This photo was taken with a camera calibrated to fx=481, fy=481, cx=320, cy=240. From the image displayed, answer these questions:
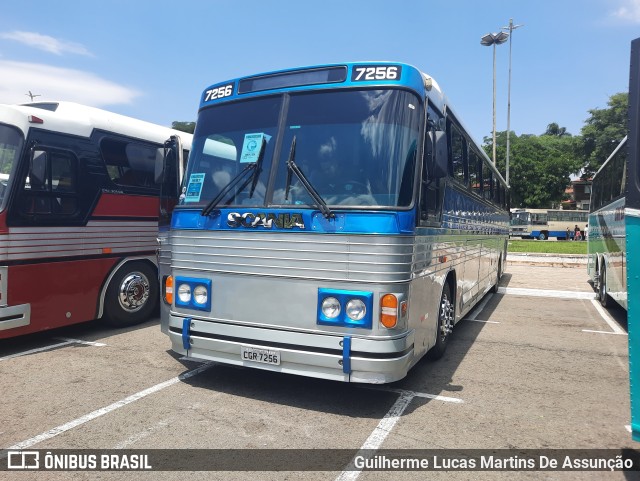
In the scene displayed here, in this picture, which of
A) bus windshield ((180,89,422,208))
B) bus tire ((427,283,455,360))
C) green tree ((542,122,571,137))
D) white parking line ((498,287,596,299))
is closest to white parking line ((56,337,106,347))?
bus windshield ((180,89,422,208))

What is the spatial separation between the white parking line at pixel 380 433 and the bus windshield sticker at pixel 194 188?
9.58 feet

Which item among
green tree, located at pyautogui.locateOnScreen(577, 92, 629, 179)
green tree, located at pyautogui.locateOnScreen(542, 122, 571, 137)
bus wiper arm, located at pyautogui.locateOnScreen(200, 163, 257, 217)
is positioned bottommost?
bus wiper arm, located at pyautogui.locateOnScreen(200, 163, 257, 217)

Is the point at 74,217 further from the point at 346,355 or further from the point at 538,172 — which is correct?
the point at 538,172

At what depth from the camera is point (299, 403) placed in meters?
4.75

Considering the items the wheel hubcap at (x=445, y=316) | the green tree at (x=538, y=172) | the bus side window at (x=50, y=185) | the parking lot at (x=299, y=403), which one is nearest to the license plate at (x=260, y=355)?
the parking lot at (x=299, y=403)

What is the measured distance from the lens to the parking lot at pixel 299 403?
393 cm

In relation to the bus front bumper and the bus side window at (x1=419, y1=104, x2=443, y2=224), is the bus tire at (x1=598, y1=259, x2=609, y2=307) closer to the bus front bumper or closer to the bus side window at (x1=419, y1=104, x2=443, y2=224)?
the bus side window at (x1=419, y1=104, x2=443, y2=224)

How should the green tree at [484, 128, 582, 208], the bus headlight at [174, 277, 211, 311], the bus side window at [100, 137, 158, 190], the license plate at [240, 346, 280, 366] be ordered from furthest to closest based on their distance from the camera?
the green tree at [484, 128, 582, 208], the bus side window at [100, 137, 158, 190], the bus headlight at [174, 277, 211, 311], the license plate at [240, 346, 280, 366]

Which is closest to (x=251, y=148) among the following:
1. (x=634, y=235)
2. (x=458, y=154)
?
(x=458, y=154)

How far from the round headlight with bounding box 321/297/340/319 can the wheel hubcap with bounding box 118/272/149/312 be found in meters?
4.73

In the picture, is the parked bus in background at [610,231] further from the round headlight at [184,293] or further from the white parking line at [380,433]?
the round headlight at [184,293]

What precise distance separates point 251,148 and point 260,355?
6.74 ft

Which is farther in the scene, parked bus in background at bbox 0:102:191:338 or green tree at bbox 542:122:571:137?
green tree at bbox 542:122:571:137

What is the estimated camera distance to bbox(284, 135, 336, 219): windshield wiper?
4.35 m
